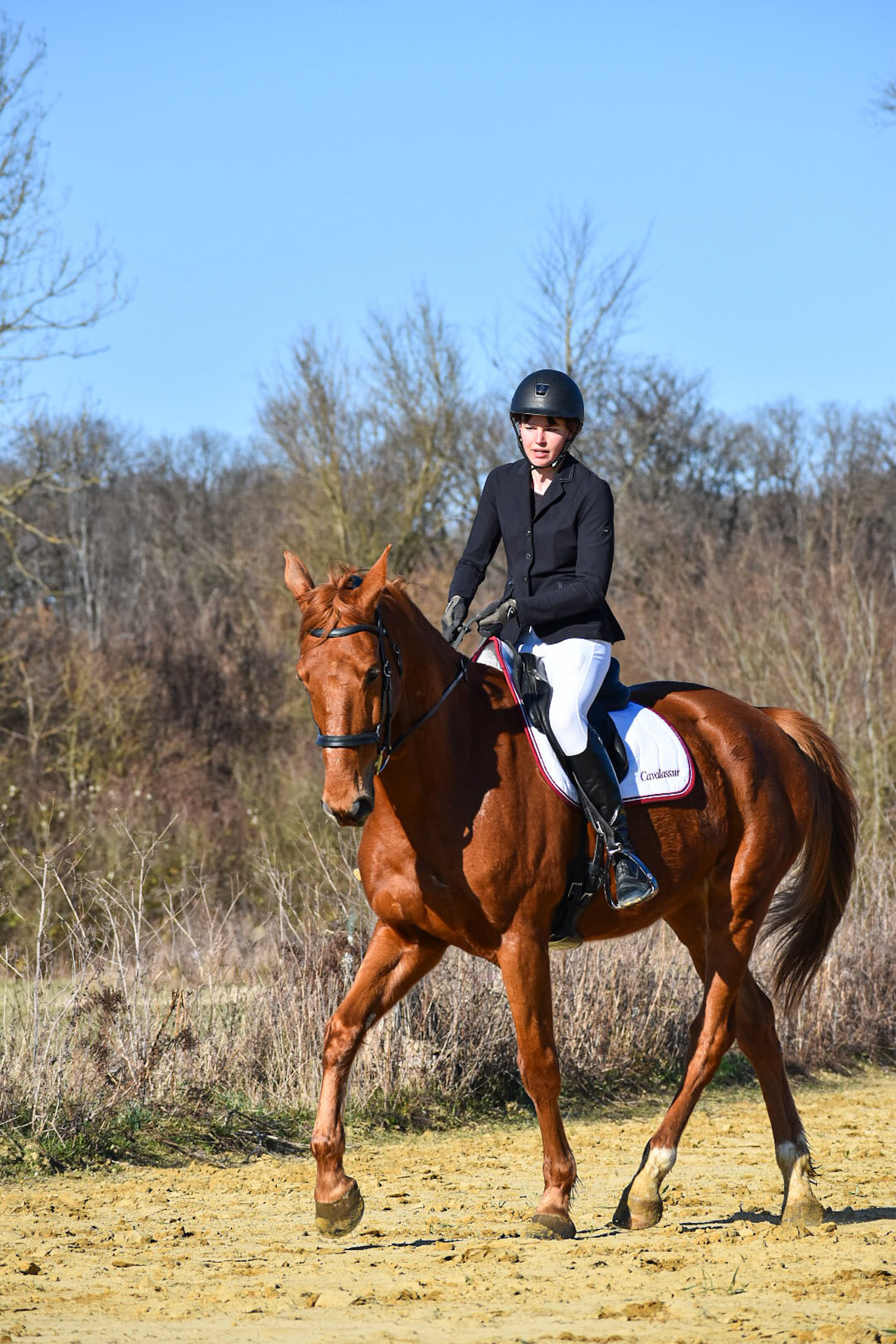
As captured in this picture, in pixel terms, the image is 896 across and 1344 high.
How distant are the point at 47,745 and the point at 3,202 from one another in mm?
7178

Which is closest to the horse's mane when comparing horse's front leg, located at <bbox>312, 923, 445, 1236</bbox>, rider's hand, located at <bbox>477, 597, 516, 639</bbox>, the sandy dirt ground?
rider's hand, located at <bbox>477, 597, 516, 639</bbox>

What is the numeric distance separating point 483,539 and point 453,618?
0.50m

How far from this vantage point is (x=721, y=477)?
35938 millimetres

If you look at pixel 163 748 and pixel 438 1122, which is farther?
pixel 163 748

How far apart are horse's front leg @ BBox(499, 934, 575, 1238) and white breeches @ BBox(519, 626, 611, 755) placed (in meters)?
0.76

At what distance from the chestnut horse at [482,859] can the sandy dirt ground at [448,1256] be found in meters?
0.29

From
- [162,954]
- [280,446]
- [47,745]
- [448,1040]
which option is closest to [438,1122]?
[448,1040]

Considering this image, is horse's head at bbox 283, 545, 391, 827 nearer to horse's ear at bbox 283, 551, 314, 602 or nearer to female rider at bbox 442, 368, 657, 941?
horse's ear at bbox 283, 551, 314, 602

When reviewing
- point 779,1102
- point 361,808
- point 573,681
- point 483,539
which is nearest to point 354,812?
point 361,808

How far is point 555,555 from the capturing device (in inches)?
223

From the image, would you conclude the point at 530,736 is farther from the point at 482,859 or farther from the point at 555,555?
the point at 555,555

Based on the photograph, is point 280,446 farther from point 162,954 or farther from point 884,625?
point 162,954

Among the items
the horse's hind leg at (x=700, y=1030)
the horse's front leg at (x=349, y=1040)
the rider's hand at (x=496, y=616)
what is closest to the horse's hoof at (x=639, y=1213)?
the horse's hind leg at (x=700, y=1030)

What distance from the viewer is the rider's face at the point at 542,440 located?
5688 mm
